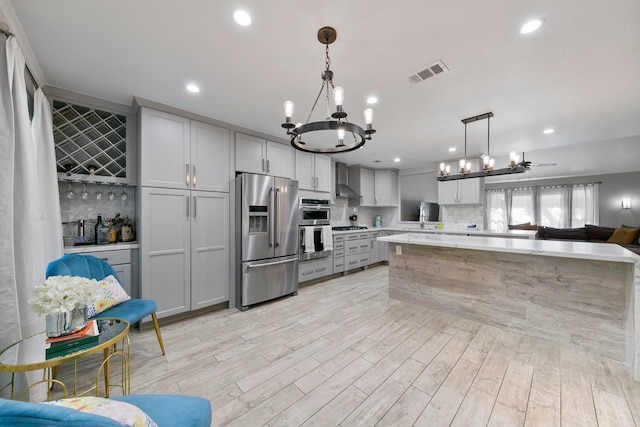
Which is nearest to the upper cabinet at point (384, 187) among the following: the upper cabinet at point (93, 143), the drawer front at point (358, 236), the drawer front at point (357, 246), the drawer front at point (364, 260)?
the drawer front at point (358, 236)

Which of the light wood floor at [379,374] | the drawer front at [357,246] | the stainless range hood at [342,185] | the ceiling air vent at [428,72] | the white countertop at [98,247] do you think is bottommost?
the light wood floor at [379,374]

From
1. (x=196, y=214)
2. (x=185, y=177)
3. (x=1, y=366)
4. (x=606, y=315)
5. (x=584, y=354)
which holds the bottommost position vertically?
(x=584, y=354)

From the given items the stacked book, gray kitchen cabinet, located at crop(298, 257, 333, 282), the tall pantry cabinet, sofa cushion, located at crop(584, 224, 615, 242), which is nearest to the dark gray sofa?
sofa cushion, located at crop(584, 224, 615, 242)

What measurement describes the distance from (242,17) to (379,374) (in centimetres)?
274

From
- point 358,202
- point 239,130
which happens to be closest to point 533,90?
point 239,130

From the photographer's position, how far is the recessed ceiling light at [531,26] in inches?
63.1

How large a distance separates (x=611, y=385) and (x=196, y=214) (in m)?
4.06

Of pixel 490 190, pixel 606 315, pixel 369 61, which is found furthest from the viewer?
pixel 490 190

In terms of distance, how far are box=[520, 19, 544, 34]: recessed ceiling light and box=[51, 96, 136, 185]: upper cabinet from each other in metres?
3.83

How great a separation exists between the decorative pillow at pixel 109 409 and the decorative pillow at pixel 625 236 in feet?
25.3

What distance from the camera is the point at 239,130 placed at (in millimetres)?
3361

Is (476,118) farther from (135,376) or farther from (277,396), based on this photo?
(135,376)

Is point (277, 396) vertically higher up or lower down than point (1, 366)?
lower down

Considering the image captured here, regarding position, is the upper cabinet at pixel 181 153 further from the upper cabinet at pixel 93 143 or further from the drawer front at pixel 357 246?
the drawer front at pixel 357 246
